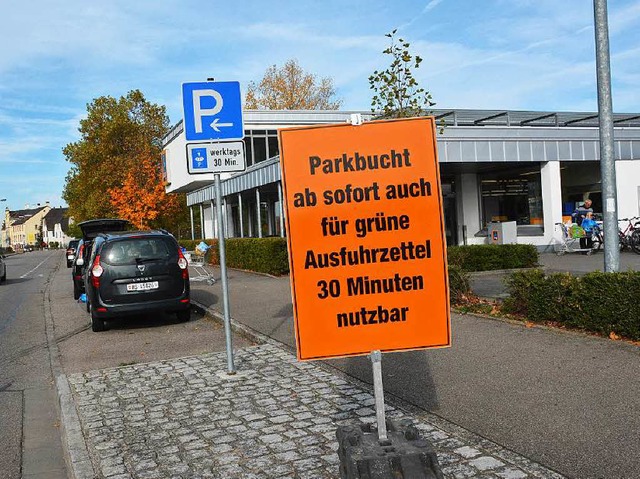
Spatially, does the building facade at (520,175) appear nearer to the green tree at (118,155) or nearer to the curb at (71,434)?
the curb at (71,434)

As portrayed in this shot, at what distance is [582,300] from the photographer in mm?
→ 7645

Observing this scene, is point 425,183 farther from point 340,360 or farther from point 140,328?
point 140,328

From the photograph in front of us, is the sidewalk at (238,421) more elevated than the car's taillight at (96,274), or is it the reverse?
the car's taillight at (96,274)

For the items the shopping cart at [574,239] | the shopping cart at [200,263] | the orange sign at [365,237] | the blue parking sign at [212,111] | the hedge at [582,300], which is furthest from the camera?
the shopping cart at [574,239]

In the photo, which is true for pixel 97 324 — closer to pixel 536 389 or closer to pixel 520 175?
pixel 536 389

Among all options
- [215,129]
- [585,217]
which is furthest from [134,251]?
[585,217]

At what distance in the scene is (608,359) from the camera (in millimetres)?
6277

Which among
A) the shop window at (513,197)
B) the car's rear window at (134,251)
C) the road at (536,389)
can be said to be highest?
the shop window at (513,197)

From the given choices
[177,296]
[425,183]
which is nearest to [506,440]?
[425,183]

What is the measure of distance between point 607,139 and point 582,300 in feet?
7.07

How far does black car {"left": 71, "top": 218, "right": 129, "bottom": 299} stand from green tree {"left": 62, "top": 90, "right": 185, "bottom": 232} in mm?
27096

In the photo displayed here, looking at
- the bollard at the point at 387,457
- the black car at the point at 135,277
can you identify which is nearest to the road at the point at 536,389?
the bollard at the point at 387,457

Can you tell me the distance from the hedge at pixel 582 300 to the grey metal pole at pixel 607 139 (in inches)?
29.9

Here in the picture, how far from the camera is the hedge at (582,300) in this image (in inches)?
275
